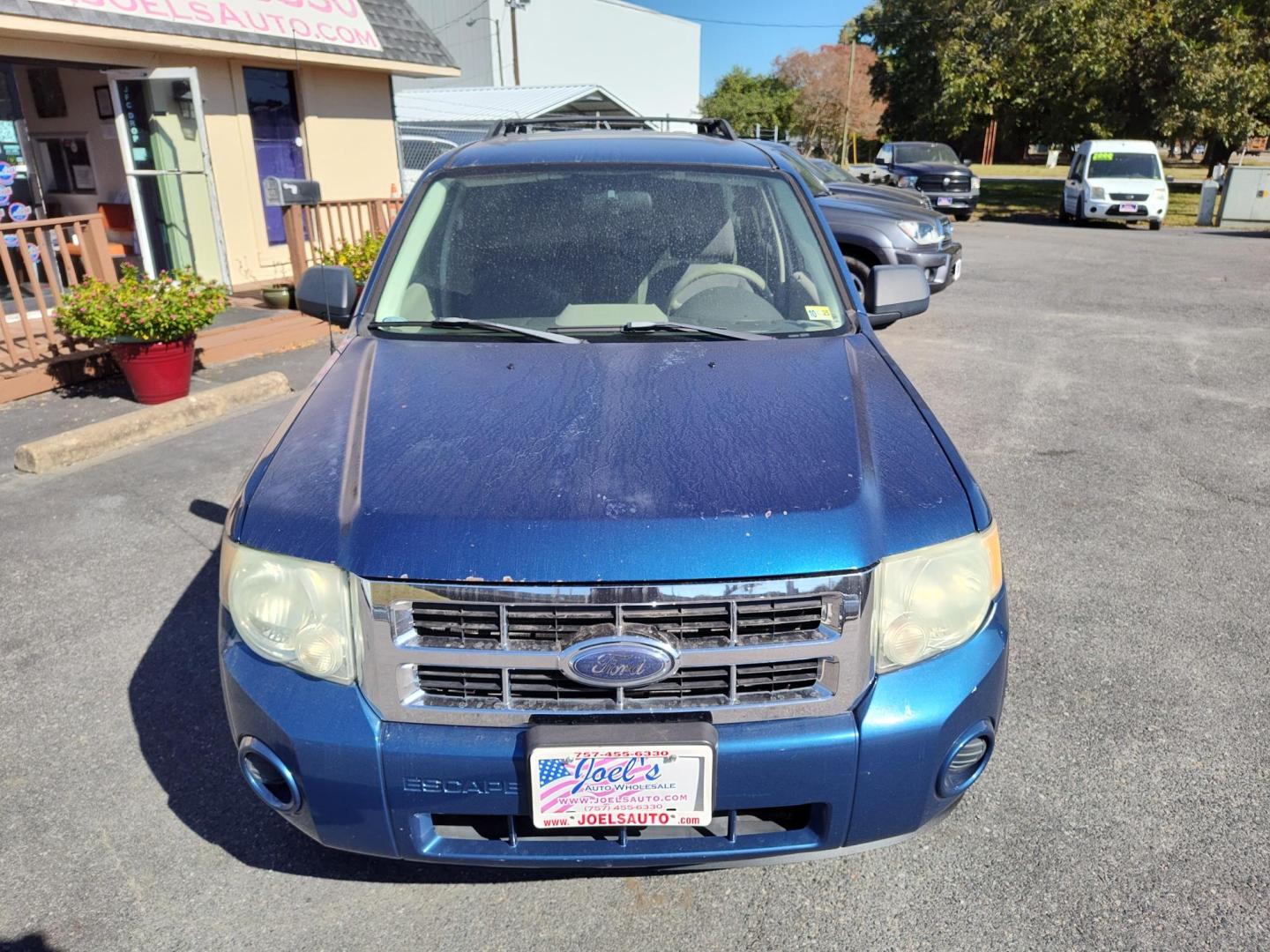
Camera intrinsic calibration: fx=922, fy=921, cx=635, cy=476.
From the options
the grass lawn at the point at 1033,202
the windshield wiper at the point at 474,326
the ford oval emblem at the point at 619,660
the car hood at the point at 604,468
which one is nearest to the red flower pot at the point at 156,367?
the windshield wiper at the point at 474,326

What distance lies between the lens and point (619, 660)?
193cm

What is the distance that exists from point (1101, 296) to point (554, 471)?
11.5 m

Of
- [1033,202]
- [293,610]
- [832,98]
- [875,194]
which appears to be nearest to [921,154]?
[1033,202]

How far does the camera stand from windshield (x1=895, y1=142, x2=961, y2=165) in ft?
80.2

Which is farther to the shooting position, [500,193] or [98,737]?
[500,193]

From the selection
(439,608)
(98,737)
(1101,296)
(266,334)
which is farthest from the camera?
(1101,296)

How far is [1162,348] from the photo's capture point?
8.71m

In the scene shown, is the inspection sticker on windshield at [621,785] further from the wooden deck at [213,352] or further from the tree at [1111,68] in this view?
the tree at [1111,68]

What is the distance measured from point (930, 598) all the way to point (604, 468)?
2.61ft

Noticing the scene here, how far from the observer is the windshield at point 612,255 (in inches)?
122

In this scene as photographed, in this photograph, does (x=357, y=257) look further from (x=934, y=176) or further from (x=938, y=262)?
(x=934, y=176)

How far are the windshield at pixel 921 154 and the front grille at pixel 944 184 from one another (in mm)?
1098

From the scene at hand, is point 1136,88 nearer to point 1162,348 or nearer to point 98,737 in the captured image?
point 1162,348

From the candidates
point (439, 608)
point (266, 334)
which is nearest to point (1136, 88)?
point (266, 334)
